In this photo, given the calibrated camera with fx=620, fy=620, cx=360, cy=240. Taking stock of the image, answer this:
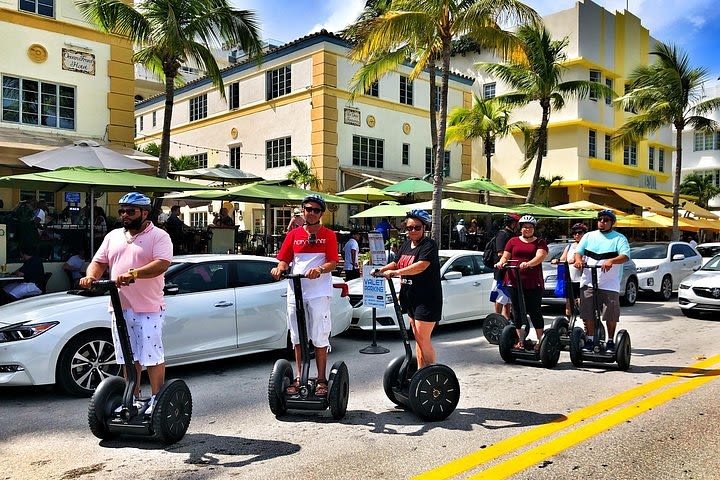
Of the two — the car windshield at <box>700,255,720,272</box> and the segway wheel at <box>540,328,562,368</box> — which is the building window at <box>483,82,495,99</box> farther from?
the segway wheel at <box>540,328,562,368</box>

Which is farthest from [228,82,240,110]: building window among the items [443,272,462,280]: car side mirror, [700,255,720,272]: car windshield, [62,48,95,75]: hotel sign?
[700,255,720,272]: car windshield

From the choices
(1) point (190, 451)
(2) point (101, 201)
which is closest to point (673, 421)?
(1) point (190, 451)

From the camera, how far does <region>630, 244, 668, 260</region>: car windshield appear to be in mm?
15058

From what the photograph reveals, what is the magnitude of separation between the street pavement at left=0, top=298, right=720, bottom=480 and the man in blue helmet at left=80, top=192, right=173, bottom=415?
0.61m

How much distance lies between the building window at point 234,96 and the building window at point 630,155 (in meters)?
21.2

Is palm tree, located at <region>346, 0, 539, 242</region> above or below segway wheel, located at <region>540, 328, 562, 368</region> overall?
above

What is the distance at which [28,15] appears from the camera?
15.6 m

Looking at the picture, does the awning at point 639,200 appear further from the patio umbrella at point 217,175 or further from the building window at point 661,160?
the patio umbrella at point 217,175

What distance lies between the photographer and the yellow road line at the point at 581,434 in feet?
13.6

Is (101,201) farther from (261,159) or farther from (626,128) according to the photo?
(626,128)

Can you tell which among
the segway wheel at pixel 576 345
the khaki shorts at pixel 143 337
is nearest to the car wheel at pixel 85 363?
the khaki shorts at pixel 143 337

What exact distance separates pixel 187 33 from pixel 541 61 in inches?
447

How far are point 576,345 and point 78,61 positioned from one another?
49.1 feet

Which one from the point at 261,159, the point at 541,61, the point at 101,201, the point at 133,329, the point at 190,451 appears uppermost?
the point at 541,61
